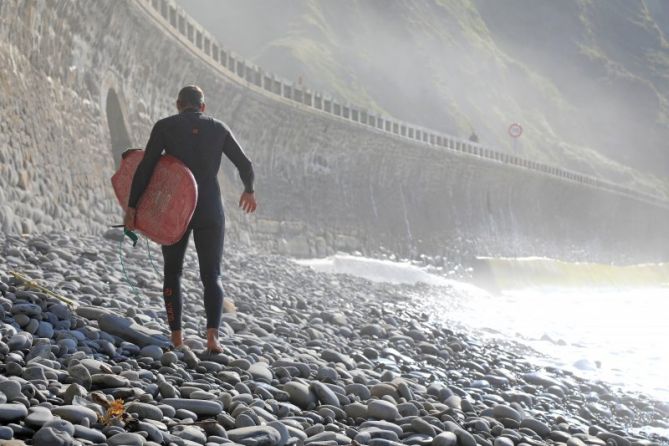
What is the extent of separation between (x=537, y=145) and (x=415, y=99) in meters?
19.3

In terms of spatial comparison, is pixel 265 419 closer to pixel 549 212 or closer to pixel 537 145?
pixel 549 212

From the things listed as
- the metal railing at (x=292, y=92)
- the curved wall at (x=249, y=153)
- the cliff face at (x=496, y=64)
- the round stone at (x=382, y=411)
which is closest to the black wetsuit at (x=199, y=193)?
→ the round stone at (x=382, y=411)

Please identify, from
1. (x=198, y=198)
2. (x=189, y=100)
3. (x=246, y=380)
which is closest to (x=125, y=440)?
(x=246, y=380)

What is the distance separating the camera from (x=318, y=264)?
936 inches

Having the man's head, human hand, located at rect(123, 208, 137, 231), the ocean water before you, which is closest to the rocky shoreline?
human hand, located at rect(123, 208, 137, 231)

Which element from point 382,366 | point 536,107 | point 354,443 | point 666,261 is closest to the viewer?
point 354,443

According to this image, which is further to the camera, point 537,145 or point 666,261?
point 537,145

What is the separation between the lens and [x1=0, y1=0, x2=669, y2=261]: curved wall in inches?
428

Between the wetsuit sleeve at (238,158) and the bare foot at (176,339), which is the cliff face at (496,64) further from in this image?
the bare foot at (176,339)

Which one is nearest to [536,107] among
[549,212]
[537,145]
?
[537,145]

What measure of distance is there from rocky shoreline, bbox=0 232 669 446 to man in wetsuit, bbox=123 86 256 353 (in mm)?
312

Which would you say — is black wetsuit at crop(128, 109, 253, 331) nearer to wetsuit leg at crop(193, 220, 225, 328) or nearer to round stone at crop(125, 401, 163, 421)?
wetsuit leg at crop(193, 220, 225, 328)

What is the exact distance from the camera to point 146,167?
18.4 feet

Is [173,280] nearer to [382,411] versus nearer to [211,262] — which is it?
[211,262]
